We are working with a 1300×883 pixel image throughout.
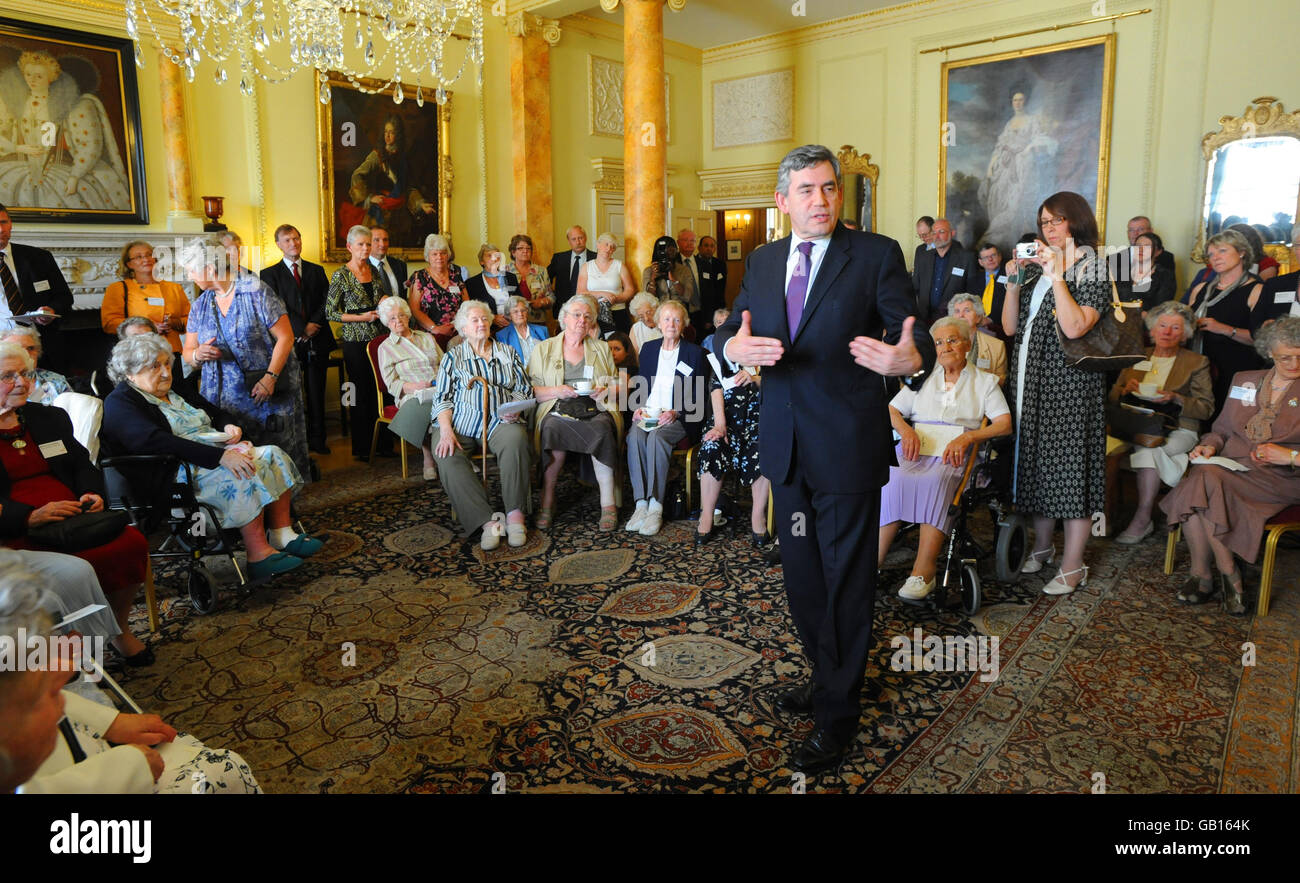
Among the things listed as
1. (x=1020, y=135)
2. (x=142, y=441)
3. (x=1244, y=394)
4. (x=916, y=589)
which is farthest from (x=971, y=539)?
(x=1020, y=135)

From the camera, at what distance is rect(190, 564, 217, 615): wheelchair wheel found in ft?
12.6

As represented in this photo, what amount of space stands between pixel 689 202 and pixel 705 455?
8.60 m

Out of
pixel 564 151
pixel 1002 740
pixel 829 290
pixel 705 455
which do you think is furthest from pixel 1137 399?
pixel 564 151

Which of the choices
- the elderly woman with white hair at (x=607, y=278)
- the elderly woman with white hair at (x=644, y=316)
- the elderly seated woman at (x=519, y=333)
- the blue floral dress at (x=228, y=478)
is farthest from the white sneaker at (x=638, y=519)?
the elderly woman with white hair at (x=607, y=278)

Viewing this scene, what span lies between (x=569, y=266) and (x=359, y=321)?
263cm

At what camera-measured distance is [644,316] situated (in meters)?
6.38

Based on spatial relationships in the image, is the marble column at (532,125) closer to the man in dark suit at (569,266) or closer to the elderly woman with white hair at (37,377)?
the man in dark suit at (569,266)

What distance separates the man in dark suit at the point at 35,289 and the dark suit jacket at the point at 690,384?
3905mm

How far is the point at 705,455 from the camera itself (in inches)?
194

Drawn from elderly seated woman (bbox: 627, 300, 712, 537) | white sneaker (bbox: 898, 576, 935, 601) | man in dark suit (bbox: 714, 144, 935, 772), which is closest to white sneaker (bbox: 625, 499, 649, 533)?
elderly seated woman (bbox: 627, 300, 712, 537)

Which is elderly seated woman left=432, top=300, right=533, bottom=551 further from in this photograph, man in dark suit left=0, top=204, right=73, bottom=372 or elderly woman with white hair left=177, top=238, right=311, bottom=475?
man in dark suit left=0, top=204, right=73, bottom=372

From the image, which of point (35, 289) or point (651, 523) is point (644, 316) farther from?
point (35, 289)

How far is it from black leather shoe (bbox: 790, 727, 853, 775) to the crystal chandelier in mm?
4222
